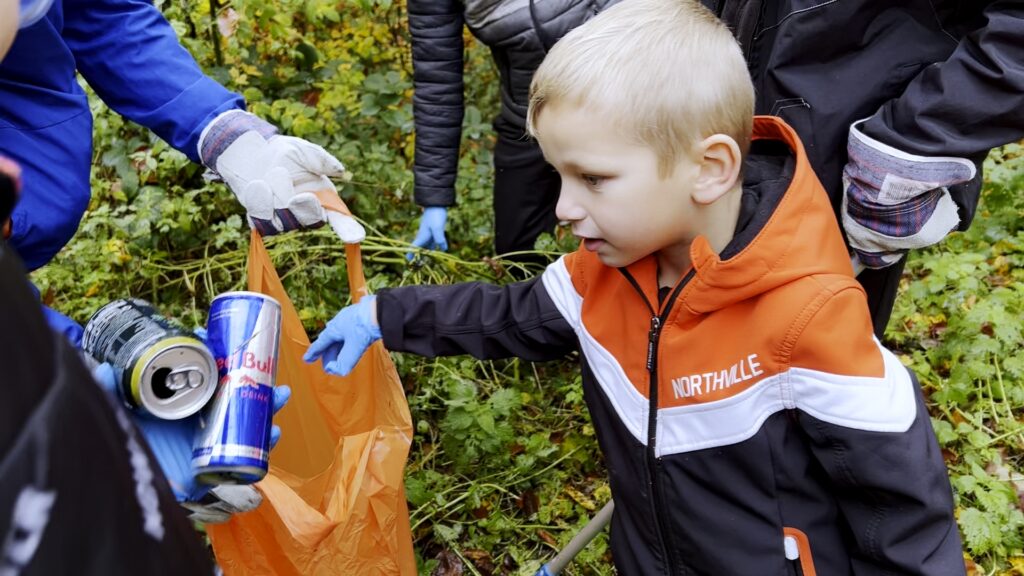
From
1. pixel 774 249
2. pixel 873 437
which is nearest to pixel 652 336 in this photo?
pixel 774 249

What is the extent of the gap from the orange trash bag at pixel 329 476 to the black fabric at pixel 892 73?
994mm

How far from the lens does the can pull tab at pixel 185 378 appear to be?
125cm

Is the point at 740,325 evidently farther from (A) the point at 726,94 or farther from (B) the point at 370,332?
(B) the point at 370,332

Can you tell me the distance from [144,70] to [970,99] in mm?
1669

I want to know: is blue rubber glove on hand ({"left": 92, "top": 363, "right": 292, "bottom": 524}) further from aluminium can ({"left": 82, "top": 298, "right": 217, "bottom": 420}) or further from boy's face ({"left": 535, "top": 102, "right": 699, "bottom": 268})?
boy's face ({"left": 535, "top": 102, "right": 699, "bottom": 268})

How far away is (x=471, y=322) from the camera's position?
1592mm

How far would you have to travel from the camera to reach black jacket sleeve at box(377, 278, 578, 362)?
5.19ft

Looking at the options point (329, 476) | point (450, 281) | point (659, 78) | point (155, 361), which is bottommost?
point (450, 281)

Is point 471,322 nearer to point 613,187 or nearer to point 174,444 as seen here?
point 613,187

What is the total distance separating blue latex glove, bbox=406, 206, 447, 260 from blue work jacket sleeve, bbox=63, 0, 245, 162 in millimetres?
1082

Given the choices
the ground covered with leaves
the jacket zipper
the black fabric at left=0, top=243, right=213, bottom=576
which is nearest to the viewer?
the black fabric at left=0, top=243, right=213, bottom=576

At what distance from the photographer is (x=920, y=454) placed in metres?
1.21

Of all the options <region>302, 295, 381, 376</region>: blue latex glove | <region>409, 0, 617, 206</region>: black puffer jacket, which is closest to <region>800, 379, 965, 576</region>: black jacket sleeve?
<region>302, 295, 381, 376</region>: blue latex glove

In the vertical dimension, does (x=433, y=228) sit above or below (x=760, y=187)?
below
